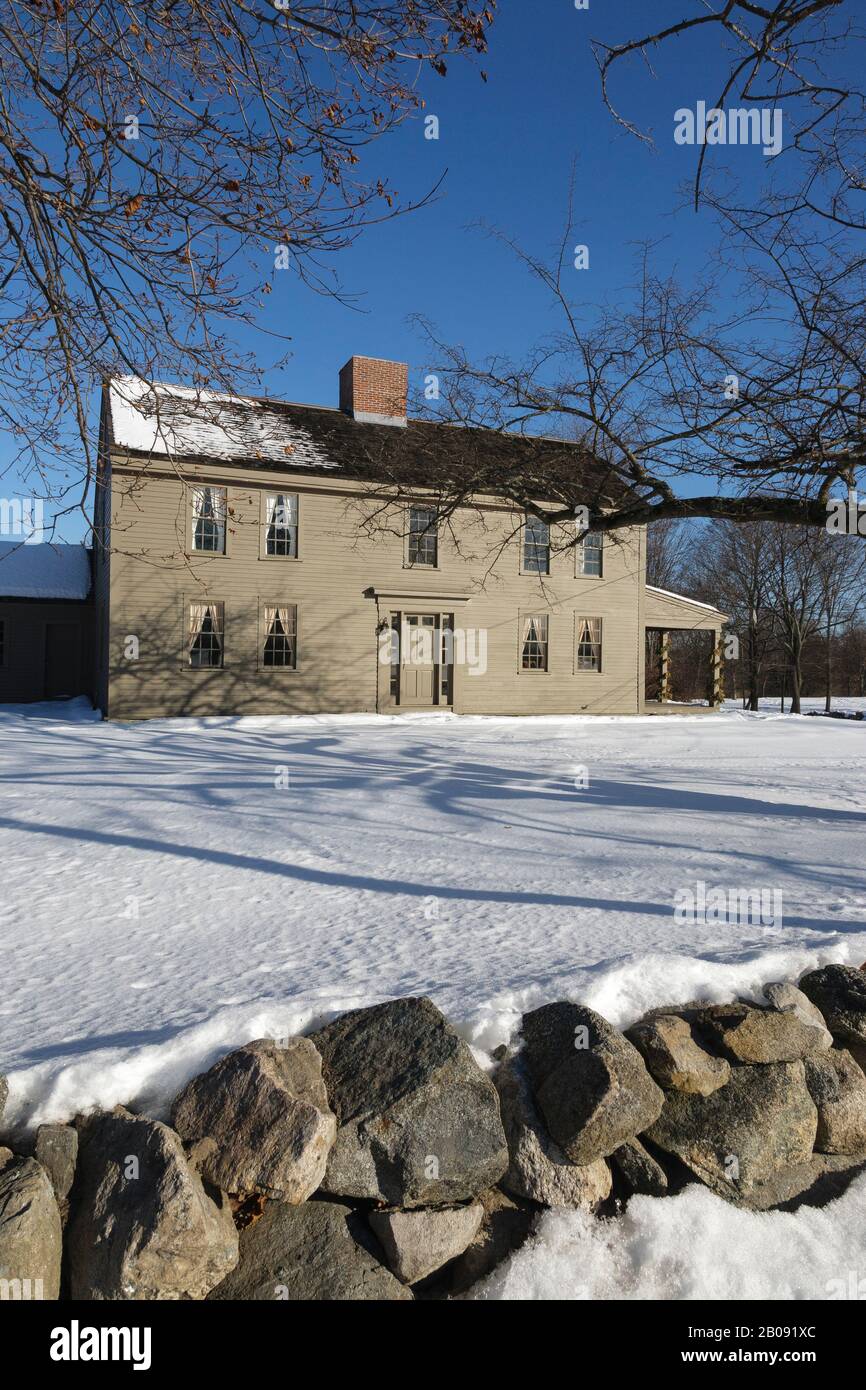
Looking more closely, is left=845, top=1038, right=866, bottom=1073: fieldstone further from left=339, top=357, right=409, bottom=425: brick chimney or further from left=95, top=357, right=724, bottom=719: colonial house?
left=339, top=357, right=409, bottom=425: brick chimney

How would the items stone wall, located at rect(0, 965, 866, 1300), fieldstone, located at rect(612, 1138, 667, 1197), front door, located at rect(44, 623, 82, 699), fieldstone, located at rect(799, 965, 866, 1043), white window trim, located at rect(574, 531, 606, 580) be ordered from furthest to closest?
1. front door, located at rect(44, 623, 82, 699)
2. white window trim, located at rect(574, 531, 606, 580)
3. fieldstone, located at rect(799, 965, 866, 1043)
4. fieldstone, located at rect(612, 1138, 667, 1197)
5. stone wall, located at rect(0, 965, 866, 1300)

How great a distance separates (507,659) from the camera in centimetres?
2162

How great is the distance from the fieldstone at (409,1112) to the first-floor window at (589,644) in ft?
64.6

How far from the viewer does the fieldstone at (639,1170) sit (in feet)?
11.3

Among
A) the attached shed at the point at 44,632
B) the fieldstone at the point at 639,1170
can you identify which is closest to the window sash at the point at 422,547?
→ the attached shed at the point at 44,632

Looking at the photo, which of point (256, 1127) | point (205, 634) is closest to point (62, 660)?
point (205, 634)

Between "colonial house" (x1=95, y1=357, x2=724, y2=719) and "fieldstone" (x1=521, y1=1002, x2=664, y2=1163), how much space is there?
12785mm

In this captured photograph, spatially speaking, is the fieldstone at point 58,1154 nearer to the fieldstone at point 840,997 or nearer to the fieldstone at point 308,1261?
the fieldstone at point 308,1261

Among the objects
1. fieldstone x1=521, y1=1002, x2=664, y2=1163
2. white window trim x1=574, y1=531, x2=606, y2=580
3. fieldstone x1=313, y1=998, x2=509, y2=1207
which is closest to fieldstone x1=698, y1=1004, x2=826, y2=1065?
fieldstone x1=521, y1=1002, x2=664, y2=1163

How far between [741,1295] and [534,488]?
758 centimetres

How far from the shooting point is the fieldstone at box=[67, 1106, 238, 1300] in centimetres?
272

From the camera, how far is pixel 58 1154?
9.60 feet
